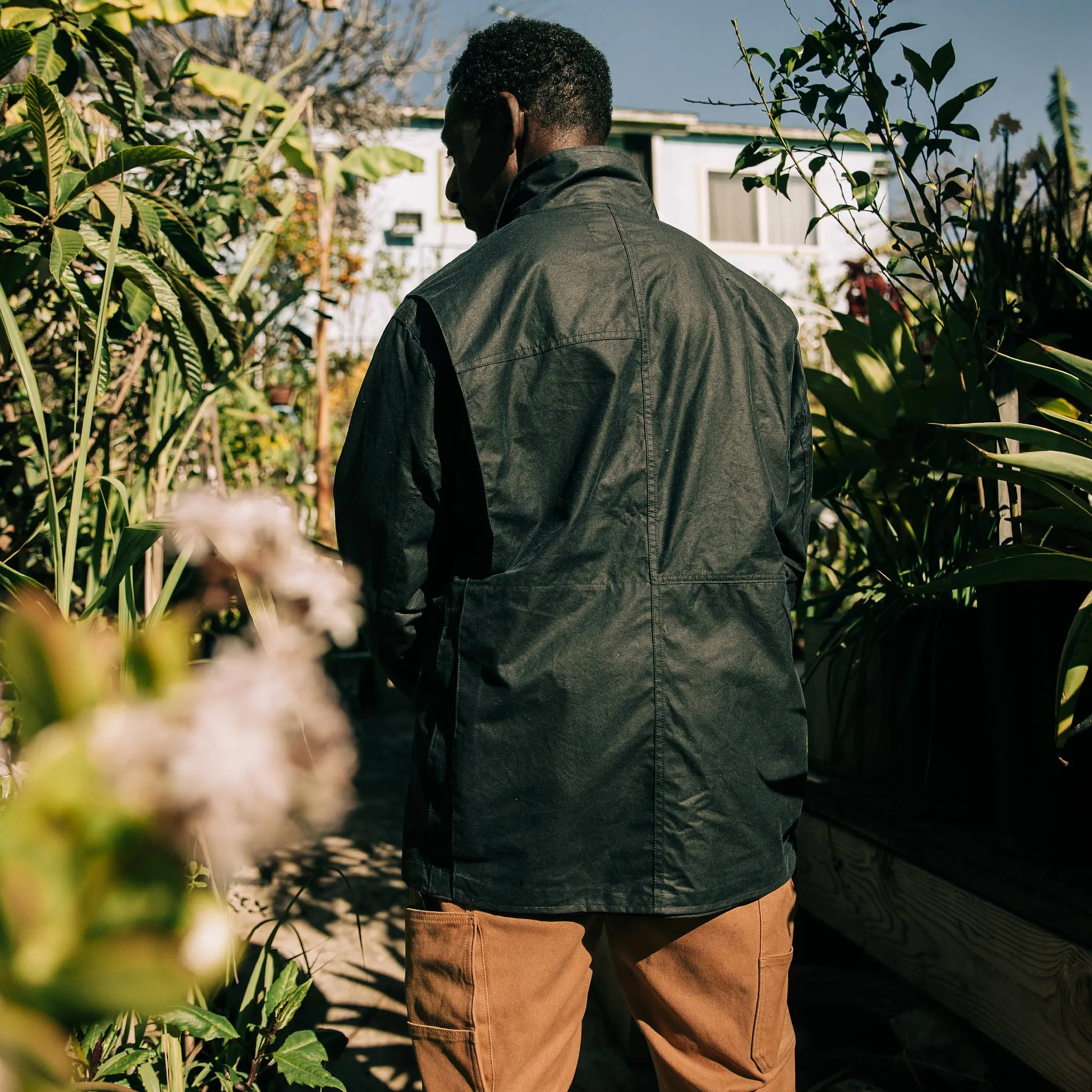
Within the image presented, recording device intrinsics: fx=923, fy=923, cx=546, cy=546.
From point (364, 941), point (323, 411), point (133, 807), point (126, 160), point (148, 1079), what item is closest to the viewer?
point (133, 807)

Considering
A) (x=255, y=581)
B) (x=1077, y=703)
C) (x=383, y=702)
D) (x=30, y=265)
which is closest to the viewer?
(x=255, y=581)

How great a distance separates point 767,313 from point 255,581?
1073mm

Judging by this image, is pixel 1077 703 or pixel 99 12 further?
pixel 99 12

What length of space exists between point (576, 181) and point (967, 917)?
4.37 ft

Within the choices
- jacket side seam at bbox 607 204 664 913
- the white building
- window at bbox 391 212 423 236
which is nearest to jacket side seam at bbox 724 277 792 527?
jacket side seam at bbox 607 204 664 913

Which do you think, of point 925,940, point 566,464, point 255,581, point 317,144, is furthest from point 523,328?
point 317,144

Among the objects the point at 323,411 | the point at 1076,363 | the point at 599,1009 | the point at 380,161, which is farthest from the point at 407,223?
the point at 1076,363

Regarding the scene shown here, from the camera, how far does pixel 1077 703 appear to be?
140 cm

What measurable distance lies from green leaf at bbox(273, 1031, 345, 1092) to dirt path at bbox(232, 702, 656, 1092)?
14 centimetres

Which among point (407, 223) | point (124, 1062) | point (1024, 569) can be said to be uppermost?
point (407, 223)

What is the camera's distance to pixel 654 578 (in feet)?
3.73

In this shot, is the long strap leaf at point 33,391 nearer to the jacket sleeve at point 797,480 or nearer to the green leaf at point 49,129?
the green leaf at point 49,129

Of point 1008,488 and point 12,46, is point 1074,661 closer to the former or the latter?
point 1008,488

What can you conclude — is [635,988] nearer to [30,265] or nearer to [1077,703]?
[1077,703]
